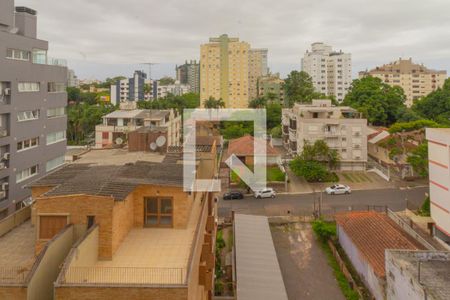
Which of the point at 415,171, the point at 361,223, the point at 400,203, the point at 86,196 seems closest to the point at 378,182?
the point at 415,171

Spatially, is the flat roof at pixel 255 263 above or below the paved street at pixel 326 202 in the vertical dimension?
below

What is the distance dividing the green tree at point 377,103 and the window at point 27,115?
51.1 metres

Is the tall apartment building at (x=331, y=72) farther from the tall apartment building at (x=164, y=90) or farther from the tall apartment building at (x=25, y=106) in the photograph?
the tall apartment building at (x=25, y=106)

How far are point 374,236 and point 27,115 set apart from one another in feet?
73.6

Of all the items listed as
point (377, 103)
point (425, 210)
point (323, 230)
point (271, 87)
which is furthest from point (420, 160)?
point (271, 87)

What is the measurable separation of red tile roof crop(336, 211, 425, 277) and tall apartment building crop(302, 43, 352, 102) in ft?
292

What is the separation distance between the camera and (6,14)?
78.7ft

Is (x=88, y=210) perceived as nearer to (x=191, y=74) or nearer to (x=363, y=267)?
(x=363, y=267)

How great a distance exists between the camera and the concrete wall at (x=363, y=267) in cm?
1855

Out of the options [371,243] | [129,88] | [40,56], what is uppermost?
[129,88]

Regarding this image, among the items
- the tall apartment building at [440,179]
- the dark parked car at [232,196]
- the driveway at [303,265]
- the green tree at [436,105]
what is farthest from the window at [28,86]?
the green tree at [436,105]

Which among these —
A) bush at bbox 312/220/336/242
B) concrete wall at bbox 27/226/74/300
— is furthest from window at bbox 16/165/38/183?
bush at bbox 312/220/336/242

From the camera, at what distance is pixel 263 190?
37.0 m

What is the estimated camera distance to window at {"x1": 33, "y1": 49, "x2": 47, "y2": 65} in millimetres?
25600
